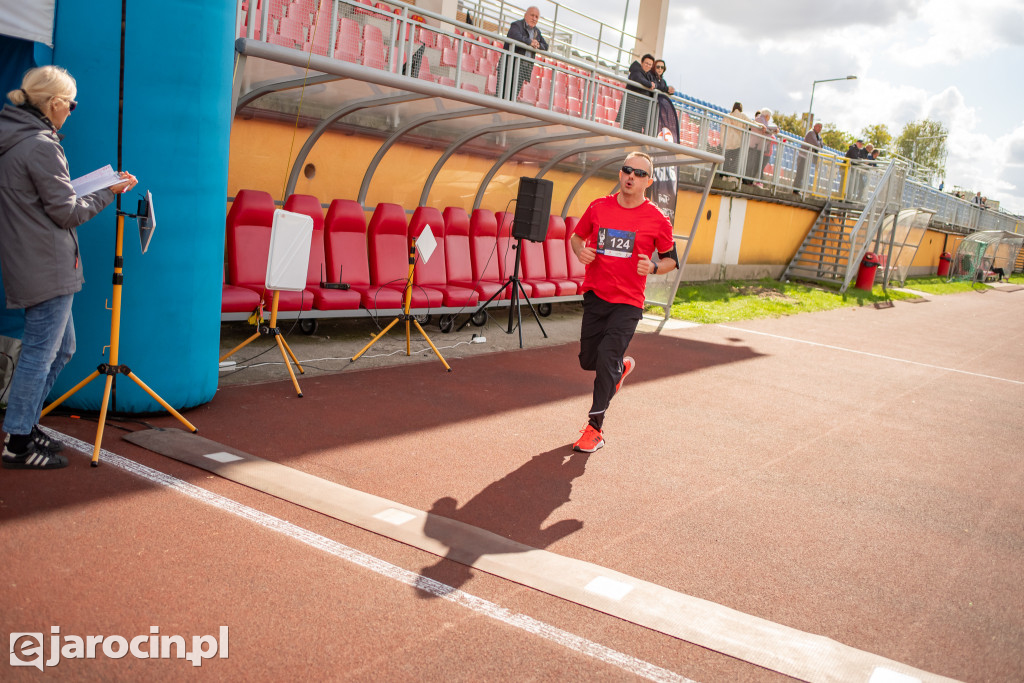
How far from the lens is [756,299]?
58.8 ft

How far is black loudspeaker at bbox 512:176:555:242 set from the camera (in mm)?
9805

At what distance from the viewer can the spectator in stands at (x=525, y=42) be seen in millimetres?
11242

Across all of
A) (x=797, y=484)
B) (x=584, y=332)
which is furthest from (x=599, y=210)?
(x=797, y=484)

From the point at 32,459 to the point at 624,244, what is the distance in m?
4.02

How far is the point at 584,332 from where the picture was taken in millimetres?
6051

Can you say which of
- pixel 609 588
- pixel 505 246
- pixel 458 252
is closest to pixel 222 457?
pixel 609 588

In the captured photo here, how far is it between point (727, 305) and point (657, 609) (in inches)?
532

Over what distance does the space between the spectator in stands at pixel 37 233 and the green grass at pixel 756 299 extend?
11.1m

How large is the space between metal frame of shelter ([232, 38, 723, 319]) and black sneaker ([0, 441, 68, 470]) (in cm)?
347

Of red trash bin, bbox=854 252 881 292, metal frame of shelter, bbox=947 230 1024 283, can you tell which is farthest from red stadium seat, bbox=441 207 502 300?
metal frame of shelter, bbox=947 230 1024 283

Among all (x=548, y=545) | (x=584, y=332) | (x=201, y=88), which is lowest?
(x=548, y=545)

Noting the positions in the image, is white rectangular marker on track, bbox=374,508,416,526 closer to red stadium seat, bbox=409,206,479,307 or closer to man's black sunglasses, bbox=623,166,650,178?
man's black sunglasses, bbox=623,166,650,178

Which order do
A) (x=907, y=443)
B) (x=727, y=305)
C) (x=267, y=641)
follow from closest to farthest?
(x=267, y=641) < (x=907, y=443) < (x=727, y=305)

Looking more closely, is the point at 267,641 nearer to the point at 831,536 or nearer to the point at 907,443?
the point at 831,536
